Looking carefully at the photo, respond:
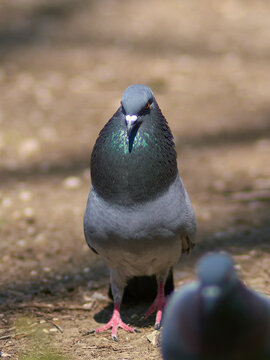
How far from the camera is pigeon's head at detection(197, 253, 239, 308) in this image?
2611 millimetres

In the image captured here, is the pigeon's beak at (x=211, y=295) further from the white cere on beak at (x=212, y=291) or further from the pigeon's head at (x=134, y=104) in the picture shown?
the pigeon's head at (x=134, y=104)

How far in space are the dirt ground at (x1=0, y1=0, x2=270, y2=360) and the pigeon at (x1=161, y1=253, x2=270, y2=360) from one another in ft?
2.15

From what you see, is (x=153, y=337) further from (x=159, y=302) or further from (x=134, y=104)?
(x=134, y=104)

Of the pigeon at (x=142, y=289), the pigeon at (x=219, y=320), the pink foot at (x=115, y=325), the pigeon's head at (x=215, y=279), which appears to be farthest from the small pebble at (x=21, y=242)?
the pigeon's head at (x=215, y=279)

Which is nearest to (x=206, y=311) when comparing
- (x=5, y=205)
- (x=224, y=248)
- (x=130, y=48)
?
(x=224, y=248)

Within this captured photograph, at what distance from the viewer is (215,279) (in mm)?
2609

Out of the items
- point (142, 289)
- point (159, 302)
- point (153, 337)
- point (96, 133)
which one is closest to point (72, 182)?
point (96, 133)

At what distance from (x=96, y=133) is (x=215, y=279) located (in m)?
6.18

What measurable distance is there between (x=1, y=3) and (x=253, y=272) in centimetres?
919

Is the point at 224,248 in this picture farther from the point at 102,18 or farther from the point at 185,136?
the point at 102,18

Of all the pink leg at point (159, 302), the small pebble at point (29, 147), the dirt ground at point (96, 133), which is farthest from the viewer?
the small pebble at point (29, 147)

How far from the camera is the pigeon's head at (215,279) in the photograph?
8.57 ft

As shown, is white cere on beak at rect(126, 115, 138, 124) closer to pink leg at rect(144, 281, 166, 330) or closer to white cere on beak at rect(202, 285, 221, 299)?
pink leg at rect(144, 281, 166, 330)

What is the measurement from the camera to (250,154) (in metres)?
7.94
